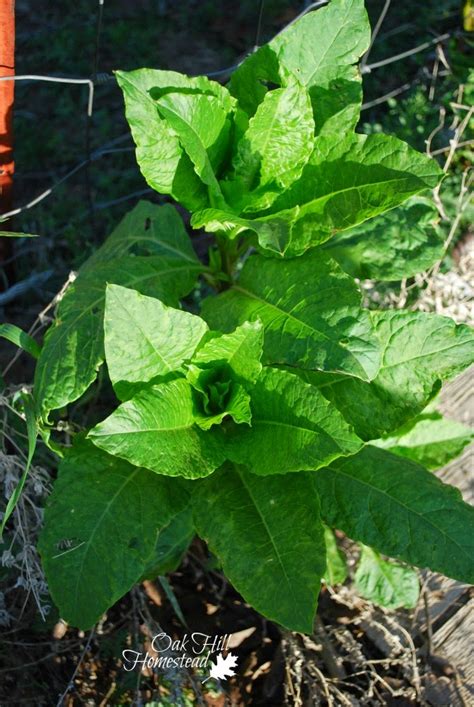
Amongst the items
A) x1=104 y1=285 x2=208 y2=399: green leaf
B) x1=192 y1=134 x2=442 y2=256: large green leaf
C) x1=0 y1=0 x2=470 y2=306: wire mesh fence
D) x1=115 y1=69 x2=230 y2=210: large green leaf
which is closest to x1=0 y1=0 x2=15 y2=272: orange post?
x1=0 y1=0 x2=470 y2=306: wire mesh fence

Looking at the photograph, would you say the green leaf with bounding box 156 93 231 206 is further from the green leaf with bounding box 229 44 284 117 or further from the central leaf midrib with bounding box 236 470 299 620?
the central leaf midrib with bounding box 236 470 299 620

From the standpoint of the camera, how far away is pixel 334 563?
2.18 meters

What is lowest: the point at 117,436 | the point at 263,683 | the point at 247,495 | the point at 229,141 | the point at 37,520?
the point at 263,683

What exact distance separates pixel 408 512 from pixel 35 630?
3.34 feet

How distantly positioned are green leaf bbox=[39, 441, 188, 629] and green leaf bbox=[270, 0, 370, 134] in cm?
95

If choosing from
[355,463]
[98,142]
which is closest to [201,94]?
[355,463]

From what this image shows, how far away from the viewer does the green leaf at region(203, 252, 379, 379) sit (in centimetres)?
165

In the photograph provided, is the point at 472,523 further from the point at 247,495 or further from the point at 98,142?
the point at 98,142

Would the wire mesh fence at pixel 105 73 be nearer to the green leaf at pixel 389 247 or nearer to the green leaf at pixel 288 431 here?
the green leaf at pixel 389 247

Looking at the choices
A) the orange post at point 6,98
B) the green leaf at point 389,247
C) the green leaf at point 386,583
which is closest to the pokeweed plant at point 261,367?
the green leaf at point 389,247

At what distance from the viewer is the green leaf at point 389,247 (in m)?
2.12

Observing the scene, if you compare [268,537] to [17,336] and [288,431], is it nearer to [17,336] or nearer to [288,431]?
[288,431]

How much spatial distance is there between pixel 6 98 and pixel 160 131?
718mm

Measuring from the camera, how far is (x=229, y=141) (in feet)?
6.43
